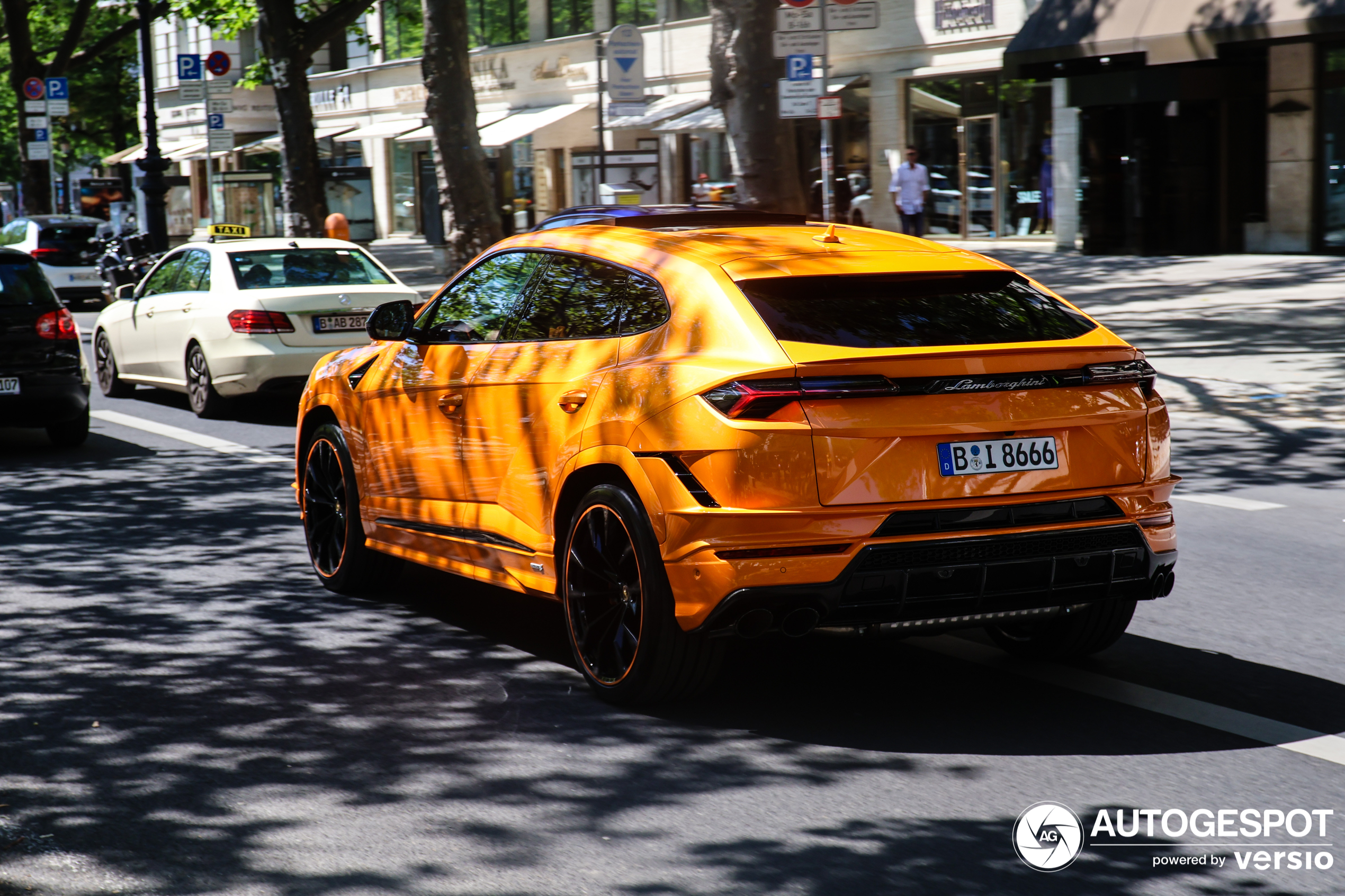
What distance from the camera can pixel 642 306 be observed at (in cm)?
538

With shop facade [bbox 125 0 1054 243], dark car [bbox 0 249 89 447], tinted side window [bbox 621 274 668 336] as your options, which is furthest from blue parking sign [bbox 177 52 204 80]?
tinted side window [bbox 621 274 668 336]

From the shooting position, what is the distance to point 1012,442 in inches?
191

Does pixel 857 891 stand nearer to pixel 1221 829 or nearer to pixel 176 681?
pixel 1221 829

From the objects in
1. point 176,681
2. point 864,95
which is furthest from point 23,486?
point 864,95

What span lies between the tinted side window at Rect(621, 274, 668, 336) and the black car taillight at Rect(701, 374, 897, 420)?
59 cm

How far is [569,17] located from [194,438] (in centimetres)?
3092

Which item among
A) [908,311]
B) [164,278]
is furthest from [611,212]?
[164,278]

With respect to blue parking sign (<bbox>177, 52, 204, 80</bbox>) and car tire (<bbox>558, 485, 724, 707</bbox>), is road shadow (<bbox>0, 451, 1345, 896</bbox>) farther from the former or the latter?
blue parking sign (<bbox>177, 52, 204, 80</bbox>)

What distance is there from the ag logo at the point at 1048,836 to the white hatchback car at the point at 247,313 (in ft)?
31.4

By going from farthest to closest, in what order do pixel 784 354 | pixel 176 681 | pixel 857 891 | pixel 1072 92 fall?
1. pixel 1072 92
2. pixel 176 681
3. pixel 784 354
4. pixel 857 891

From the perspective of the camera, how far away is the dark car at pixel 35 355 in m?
11.5

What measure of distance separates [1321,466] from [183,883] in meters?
8.30

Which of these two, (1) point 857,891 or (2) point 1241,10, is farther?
(2) point 1241,10

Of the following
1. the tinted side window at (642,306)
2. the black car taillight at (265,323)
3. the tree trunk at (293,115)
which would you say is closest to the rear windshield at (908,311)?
the tinted side window at (642,306)
